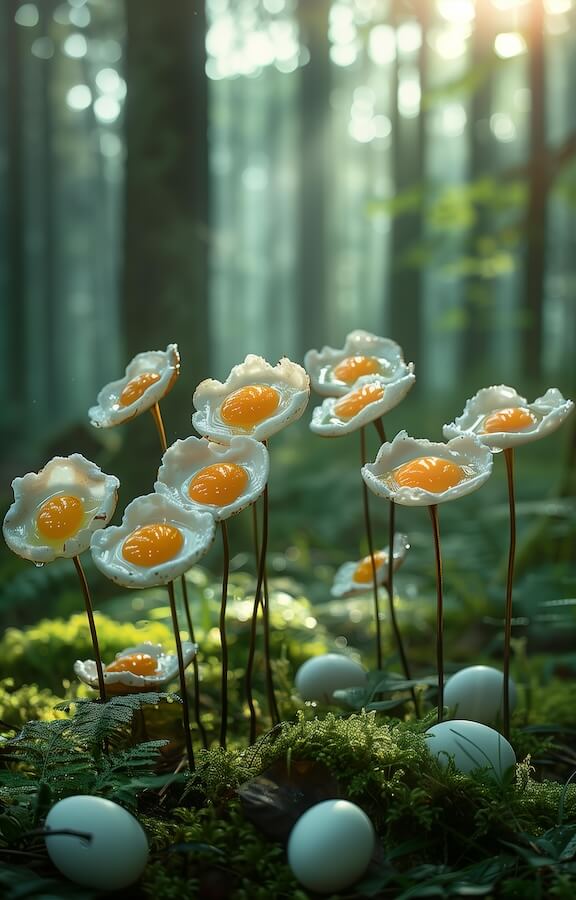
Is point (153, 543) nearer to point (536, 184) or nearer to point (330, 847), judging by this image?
point (330, 847)

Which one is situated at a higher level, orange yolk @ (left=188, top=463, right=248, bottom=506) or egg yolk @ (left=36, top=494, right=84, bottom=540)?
orange yolk @ (left=188, top=463, right=248, bottom=506)

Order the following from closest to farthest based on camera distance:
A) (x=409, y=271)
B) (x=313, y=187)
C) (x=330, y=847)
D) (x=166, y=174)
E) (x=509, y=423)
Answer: (x=330, y=847)
(x=509, y=423)
(x=166, y=174)
(x=409, y=271)
(x=313, y=187)

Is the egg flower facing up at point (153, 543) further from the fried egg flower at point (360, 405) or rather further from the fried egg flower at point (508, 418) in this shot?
the fried egg flower at point (508, 418)

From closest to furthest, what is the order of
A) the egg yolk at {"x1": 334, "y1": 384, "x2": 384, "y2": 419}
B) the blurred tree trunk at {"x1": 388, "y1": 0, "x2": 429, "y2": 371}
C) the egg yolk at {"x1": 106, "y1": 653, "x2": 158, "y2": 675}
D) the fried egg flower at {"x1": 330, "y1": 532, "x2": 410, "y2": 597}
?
the egg yolk at {"x1": 334, "y1": 384, "x2": 384, "y2": 419}, the egg yolk at {"x1": 106, "y1": 653, "x2": 158, "y2": 675}, the fried egg flower at {"x1": 330, "y1": 532, "x2": 410, "y2": 597}, the blurred tree trunk at {"x1": 388, "y1": 0, "x2": 429, "y2": 371}

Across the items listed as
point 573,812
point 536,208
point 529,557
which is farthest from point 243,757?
point 536,208

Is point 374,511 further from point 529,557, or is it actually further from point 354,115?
point 354,115

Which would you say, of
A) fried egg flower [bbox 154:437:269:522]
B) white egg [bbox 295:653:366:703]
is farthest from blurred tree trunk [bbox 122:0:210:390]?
fried egg flower [bbox 154:437:269:522]

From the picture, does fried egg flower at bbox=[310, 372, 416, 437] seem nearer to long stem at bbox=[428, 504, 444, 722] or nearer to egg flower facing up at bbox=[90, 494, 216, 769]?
long stem at bbox=[428, 504, 444, 722]

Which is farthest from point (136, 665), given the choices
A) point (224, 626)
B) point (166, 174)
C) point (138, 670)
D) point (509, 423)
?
point (166, 174)
